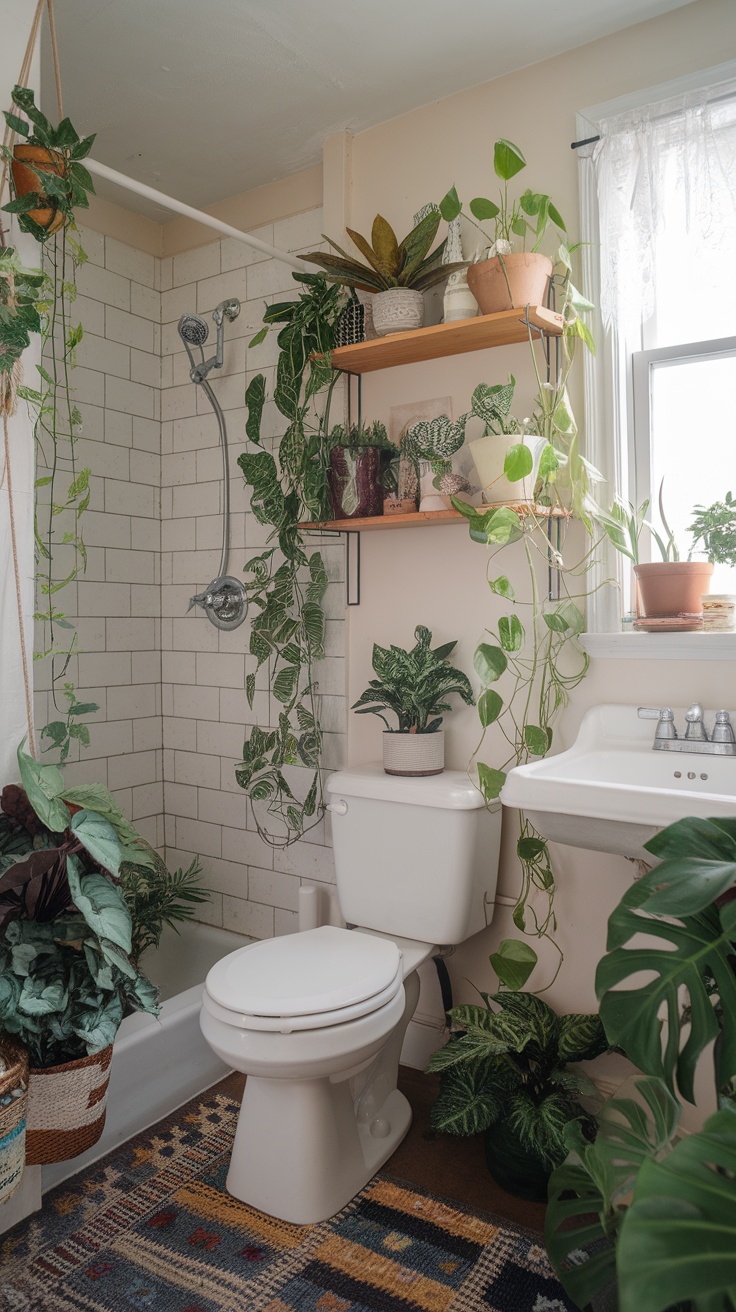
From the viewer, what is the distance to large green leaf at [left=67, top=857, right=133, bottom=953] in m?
1.54

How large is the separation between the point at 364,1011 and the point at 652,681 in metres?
0.95

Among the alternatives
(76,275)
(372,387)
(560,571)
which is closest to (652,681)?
(560,571)

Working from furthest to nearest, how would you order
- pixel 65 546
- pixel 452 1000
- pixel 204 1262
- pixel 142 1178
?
pixel 65 546 → pixel 452 1000 → pixel 142 1178 → pixel 204 1262

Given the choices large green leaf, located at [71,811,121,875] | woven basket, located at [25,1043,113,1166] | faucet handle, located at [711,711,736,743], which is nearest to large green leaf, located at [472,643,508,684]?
faucet handle, located at [711,711,736,743]

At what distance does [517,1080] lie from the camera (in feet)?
6.15

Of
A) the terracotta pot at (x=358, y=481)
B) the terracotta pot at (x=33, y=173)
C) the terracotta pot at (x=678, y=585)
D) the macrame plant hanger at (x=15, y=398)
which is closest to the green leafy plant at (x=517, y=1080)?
the terracotta pot at (x=678, y=585)

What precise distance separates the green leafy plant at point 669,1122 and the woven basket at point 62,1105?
0.85 metres

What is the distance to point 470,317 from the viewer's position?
6.77 feet

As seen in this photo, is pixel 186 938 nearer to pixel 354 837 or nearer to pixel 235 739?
pixel 235 739

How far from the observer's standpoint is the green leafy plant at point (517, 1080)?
1.75m

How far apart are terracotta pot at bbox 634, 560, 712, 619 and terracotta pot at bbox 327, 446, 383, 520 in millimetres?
731

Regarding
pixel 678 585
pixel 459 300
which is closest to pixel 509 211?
pixel 459 300

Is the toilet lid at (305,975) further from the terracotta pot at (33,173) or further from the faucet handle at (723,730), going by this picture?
the terracotta pot at (33,173)

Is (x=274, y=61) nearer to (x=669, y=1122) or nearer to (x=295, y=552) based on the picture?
(x=295, y=552)
